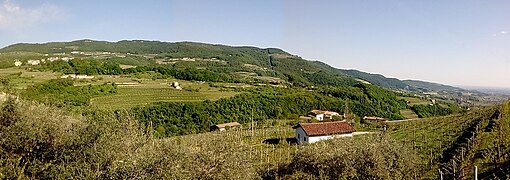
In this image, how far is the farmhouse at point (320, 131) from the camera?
43188 millimetres

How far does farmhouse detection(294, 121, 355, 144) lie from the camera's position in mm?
43188

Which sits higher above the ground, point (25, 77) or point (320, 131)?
point (25, 77)

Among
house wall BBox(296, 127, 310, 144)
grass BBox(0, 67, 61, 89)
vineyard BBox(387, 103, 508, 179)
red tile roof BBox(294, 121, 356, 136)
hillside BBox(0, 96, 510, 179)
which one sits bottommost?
house wall BBox(296, 127, 310, 144)

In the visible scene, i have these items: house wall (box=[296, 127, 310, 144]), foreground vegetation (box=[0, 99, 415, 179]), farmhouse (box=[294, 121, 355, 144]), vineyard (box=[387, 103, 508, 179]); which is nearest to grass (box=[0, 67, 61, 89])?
house wall (box=[296, 127, 310, 144])

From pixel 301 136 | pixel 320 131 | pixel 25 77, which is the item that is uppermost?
pixel 25 77

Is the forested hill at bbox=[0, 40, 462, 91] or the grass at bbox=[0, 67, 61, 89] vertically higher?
the forested hill at bbox=[0, 40, 462, 91]

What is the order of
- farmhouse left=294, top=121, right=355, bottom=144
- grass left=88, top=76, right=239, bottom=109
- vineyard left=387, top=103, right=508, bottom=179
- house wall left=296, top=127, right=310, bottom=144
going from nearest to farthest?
vineyard left=387, top=103, right=508, bottom=179 < farmhouse left=294, top=121, right=355, bottom=144 < house wall left=296, top=127, right=310, bottom=144 < grass left=88, top=76, right=239, bottom=109

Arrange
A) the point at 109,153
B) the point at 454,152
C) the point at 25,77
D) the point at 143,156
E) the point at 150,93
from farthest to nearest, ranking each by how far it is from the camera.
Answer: the point at 150,93
the point at 25,77
the point at 454,152
the point at 109,153
the point at 143,156

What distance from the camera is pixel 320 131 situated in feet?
145

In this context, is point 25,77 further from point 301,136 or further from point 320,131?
point 320,131

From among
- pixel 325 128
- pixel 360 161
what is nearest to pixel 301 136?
pixel 325 128

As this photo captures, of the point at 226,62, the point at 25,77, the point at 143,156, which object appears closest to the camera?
the point at 143,156

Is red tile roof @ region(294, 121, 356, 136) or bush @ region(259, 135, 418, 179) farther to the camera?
red tile roof @ region(294, 121, 356, 136)

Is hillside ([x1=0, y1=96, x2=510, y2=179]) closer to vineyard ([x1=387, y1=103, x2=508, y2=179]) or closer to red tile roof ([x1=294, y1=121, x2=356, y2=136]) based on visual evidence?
vineyard ([x1=387, y1=103, x2=508, y2=179])
